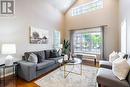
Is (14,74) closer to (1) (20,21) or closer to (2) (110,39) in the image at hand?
(1) (20,21)

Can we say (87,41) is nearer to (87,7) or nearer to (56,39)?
(56,39)

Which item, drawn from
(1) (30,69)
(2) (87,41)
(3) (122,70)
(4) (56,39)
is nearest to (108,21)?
(2) (87,41)

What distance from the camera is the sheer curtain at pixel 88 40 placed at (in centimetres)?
569

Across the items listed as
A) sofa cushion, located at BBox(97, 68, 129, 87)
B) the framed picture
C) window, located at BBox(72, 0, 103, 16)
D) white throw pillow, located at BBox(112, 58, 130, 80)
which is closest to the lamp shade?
the framed picture

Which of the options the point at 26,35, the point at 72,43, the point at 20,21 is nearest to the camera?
the point at 20,21

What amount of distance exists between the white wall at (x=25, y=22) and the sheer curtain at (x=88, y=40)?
2025 mm

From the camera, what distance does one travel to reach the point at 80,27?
6.48m

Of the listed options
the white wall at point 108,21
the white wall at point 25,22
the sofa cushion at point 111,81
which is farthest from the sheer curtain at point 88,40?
the sofa cushion at point 111,81

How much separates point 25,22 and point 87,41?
13.8 ft

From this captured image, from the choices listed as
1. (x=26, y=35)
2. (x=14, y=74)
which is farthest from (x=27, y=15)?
(x=14, y=74)

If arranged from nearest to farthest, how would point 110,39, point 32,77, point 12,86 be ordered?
point 12,86, point 32,77, point 110,39

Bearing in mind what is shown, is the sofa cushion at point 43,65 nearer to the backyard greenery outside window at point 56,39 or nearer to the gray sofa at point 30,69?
the gray sofa at point 30,69

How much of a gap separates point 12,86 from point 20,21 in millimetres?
2456

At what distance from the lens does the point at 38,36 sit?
4.65 meters
